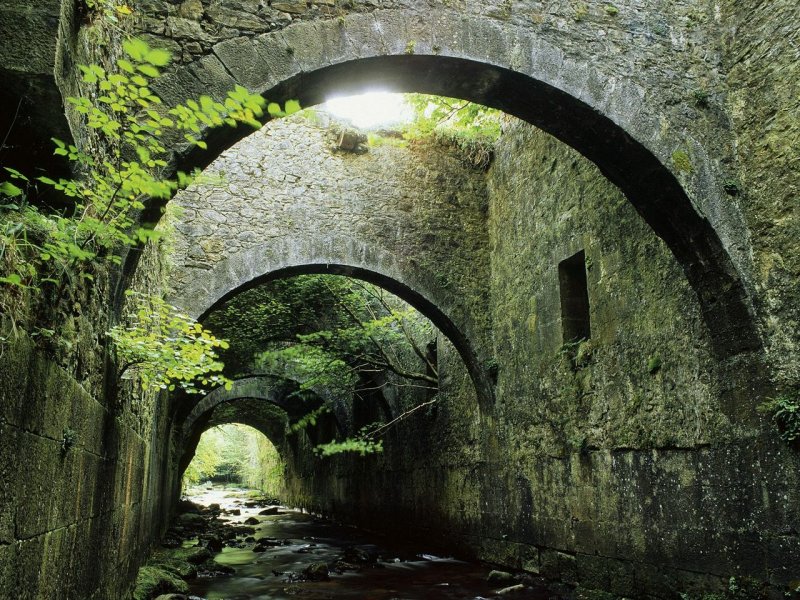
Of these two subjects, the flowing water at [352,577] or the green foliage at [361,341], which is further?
the green foliage at [361,341]

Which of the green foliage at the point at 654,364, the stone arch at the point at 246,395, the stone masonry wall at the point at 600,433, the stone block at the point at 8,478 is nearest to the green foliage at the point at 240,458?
the stone arch at the point at 246,395

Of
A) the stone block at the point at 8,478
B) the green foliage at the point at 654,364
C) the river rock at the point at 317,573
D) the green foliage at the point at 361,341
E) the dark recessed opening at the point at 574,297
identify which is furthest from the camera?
the green foliage at the point at 361,341

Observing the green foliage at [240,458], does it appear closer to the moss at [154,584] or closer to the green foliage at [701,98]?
the moss at [154,584]

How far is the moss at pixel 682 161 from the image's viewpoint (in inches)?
194

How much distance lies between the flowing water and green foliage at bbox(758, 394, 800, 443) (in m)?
3.48

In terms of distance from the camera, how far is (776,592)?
4.15m

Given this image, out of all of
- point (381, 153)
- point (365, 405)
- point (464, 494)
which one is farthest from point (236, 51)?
point (365, 405)

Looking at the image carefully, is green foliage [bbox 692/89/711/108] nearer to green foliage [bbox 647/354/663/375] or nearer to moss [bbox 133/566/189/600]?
green foliage [bbox 647/354/663/375]

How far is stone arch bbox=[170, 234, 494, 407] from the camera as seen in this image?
8547mm

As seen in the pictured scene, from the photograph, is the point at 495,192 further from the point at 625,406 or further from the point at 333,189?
the point at 625,406

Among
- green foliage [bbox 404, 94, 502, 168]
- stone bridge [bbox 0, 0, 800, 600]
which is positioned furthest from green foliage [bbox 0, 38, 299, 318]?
green foliage [bbox 404, 94, 502, 168]

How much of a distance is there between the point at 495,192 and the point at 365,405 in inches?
278

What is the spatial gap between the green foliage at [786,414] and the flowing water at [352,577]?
3.48 m

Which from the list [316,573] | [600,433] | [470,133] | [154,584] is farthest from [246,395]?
[600,433]
